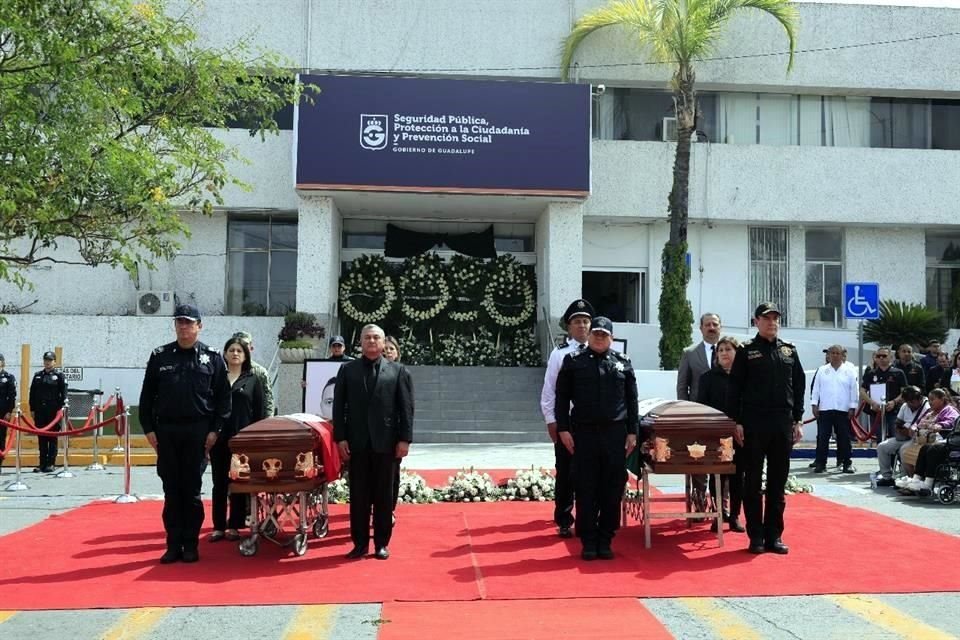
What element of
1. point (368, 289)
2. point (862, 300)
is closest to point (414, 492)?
point (862, 300)

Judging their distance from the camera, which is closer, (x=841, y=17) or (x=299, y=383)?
(x=299, y=383)

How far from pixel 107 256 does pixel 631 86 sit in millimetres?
16904

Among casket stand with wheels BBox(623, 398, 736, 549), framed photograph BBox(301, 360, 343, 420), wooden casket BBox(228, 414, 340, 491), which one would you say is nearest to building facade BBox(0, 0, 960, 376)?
framed photograph BBox(301, 360, 343, 420)

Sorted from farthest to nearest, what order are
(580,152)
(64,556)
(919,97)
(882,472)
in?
1. (919,97)
2. (580,152)
3. (882,472)
4. (64,556)

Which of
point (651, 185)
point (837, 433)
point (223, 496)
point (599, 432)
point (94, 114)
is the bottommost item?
point (223, 496)

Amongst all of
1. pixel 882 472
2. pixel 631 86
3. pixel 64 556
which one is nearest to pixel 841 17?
pixel 631 86

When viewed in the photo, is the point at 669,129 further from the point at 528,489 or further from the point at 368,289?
the point at 528,489

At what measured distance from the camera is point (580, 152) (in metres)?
20.0

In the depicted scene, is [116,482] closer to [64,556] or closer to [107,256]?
[107,256]

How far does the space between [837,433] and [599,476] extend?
7.31 m

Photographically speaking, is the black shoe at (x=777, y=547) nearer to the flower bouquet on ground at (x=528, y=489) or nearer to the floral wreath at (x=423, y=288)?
the flower bouquet on ground at (x=528, y=489)

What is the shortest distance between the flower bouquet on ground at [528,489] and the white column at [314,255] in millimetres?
10677

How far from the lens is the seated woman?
10422 mm

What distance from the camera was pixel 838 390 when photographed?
43.7 ft
